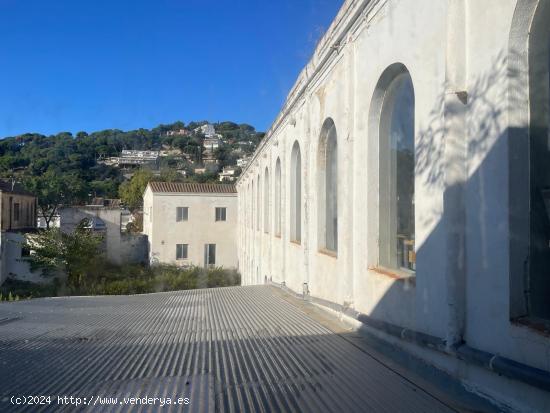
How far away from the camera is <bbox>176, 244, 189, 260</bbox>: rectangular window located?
27.7 meters

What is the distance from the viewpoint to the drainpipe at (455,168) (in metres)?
3.26

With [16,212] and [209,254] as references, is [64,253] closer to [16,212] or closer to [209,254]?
[209,254]

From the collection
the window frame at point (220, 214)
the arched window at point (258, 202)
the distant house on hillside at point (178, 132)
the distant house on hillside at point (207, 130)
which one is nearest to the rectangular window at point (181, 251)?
the window frame at point (220, 214)

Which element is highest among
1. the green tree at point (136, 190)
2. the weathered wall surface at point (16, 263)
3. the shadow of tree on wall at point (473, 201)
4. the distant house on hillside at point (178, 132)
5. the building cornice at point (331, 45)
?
the distant house on hillside at point (178, 132)

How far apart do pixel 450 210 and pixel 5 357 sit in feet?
14.5

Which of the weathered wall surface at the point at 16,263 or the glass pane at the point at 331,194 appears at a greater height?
the glass pane at the point at 331,194

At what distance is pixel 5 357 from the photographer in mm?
4402

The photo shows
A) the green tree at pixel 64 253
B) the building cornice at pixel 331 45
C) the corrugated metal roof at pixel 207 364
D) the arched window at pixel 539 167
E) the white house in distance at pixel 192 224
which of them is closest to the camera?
the arched window at pixel 539 167

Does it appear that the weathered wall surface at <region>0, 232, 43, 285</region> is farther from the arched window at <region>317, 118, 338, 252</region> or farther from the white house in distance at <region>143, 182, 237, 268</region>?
the arched window at <region>317, 118, 338, 252</region>

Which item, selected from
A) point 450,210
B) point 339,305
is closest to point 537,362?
point 450,210

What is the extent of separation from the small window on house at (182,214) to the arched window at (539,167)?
25.9 m

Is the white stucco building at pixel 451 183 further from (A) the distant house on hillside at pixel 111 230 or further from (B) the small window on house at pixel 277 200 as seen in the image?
(A) the distant house on hillside at pixel 111 230

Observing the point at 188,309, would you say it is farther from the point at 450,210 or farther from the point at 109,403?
the point at 450,210

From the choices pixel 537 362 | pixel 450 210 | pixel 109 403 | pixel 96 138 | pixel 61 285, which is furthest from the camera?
pixel 96 138
